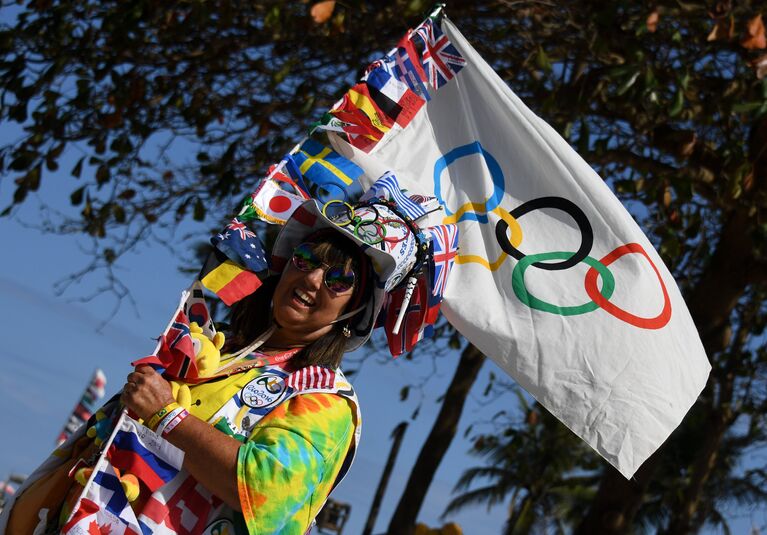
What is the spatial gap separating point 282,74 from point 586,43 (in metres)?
1.83

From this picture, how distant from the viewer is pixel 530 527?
25391mm

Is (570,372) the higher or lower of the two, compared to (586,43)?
lower

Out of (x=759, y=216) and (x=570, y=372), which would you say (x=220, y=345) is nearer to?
(x=570, y=372)

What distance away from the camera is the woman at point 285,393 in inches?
95.3

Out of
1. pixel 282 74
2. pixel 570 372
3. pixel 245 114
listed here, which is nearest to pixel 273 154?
pixel 245 114

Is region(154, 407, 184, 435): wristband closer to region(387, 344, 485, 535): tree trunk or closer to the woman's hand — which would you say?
the woman's hand

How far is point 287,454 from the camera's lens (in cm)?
243

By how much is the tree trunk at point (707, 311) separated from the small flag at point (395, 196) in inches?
189

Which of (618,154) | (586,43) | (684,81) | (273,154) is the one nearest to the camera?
(684,81)

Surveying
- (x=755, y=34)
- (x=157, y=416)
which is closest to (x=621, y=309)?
(x=157, y=416)

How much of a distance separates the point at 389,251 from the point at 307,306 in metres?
0.26

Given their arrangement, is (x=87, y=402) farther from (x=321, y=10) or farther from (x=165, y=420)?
(x=165, y=420)

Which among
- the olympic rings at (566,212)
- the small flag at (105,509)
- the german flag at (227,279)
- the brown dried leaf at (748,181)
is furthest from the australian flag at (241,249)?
the brown dried leaf at (748,181)

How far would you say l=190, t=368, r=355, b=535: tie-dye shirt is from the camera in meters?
2.40
